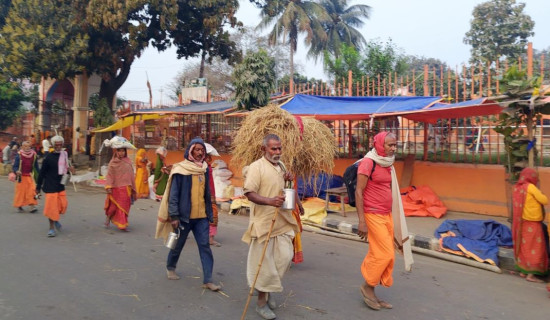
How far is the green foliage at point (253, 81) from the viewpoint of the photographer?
36.2ft

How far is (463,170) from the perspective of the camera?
29.9 ft

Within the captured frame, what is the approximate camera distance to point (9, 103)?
23.4 metres

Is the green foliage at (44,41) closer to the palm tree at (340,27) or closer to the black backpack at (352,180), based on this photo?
the black backpack at (352,180)

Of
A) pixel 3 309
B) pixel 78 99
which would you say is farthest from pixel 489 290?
pixel 78 99

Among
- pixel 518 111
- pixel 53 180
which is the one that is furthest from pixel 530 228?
pixel 53 180

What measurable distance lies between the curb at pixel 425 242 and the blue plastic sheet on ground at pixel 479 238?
0.41 ft

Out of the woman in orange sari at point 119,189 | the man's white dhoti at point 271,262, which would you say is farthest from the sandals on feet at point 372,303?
the woman in orange sari at point 119,189

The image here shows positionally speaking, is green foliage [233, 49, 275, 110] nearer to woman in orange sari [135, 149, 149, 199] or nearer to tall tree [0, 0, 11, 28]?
woman in orange sari [135, 149, 149, 199]

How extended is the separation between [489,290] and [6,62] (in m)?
17.7

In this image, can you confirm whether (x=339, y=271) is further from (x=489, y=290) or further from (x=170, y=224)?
(x=170, y=224)

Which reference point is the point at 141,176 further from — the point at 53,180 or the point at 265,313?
the point at 265,313

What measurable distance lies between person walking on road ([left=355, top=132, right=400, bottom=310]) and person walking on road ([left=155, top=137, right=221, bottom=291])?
1.67 m

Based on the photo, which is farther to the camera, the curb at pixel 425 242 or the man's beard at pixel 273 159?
the curb at pixel 425 242

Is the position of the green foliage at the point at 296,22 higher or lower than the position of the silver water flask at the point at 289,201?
higher
